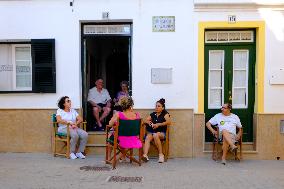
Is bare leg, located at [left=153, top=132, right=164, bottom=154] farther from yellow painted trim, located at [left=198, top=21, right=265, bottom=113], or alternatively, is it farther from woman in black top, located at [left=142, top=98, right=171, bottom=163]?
yellow painted trim, located at [left=198, top=21, right=265, bottom=113]

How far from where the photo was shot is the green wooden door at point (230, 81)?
365 inches

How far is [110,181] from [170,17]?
422 cm

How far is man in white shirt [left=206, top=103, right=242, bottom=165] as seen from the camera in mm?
8359

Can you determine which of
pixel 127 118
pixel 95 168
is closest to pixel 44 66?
pixel 127 118

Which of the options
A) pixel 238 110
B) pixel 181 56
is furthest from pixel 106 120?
pixel 238 110

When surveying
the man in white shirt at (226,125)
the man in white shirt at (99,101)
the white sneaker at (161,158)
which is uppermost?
the man in white shirt at (99,101)

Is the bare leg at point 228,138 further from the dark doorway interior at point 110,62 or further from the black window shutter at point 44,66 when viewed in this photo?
the dark doorway interior at point 110,62

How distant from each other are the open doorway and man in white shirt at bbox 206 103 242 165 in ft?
9.97

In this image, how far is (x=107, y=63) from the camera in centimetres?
1314

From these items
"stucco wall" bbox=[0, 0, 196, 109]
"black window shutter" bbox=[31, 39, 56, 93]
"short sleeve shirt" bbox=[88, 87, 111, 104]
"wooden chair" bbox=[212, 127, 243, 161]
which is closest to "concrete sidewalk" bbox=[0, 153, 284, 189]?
"wooden chair" bbox=[212, 127, 243, 161]

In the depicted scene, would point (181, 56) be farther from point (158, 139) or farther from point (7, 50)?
point (7, 50)

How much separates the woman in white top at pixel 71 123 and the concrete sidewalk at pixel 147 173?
295 mm

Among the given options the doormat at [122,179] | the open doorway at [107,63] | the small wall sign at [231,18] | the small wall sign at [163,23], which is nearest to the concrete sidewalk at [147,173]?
the doormat at [122,179]

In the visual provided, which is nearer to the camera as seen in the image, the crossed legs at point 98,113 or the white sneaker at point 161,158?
the white sneaker at point 161,158
